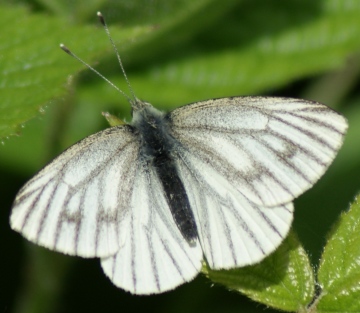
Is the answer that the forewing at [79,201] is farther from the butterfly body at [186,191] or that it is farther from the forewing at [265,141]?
the forewing at [265,141]

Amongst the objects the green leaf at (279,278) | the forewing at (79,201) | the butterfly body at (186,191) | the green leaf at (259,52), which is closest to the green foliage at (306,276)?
the green leaf at (279,278)

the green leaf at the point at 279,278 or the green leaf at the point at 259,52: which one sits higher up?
the green leaf at the point at 259,52

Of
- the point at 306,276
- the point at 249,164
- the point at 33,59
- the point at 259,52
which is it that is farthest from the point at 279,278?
the point at 259,52

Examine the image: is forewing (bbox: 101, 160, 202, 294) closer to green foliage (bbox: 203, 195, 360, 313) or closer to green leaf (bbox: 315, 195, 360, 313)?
green foliage (bbox: 203, 195, 360, 313)

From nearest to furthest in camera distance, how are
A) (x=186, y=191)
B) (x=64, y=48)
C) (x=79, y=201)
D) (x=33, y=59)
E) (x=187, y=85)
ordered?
(x=79, y=201) → (x=186, y=191) → (x=64, y=48) → (x=33, y=59) → (x=187, y=85)

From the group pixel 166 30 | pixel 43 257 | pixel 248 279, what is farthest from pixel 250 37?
pixel 248 279

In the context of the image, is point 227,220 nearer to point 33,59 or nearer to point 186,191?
point 186,191

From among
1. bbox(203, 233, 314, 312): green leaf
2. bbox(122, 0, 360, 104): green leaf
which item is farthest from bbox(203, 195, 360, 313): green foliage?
bbox(122, 0, 360, 104): green leaf
